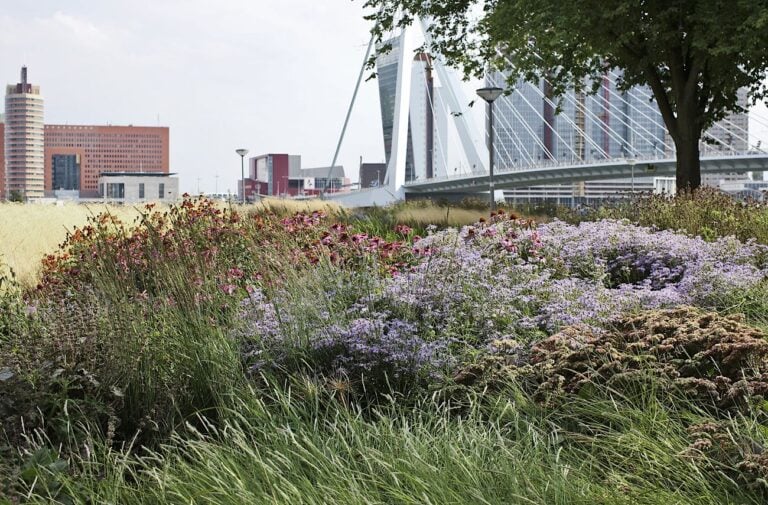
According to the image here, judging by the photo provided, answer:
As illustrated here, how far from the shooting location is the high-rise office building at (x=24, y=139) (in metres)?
188

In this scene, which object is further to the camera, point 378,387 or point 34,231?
point 34,231

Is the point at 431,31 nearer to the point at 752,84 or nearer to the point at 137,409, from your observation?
the point at 752,84

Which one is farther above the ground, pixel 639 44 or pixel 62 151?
pixel 62 151

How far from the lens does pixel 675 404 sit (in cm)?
324

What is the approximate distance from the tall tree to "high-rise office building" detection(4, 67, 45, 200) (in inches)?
7111

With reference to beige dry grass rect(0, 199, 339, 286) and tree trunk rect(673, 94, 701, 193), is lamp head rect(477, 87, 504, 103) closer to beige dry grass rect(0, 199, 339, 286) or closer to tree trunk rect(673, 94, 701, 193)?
tree trunk rect(673, 94, 701, 193)

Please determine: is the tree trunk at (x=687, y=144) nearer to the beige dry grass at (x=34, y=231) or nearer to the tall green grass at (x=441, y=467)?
the beige dry grass at (x=34, y=231)

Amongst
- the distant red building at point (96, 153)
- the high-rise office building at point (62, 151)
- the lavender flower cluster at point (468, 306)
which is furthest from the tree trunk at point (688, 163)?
the distant red building at point (96, 153)

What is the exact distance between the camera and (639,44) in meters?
17.3

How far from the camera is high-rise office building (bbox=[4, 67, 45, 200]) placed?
617 ft

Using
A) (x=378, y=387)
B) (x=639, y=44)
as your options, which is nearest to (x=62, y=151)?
(x=639, y=44)

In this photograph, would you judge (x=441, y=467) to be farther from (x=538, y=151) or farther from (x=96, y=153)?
(x=96, y=153)

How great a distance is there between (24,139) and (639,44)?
193m

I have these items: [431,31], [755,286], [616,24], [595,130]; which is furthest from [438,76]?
[755,286]
